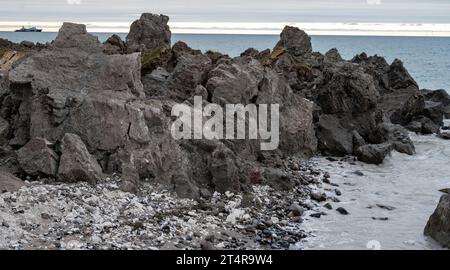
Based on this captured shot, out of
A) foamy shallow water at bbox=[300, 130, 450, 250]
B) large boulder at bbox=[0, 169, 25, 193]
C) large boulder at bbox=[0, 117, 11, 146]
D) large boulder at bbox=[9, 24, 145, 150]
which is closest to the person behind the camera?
large boulder at bbox=[0, 169, 25, 193]

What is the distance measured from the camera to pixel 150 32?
2469 inches

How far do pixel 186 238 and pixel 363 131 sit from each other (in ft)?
71.7

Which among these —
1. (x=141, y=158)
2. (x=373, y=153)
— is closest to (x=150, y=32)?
(x=373, y=153)

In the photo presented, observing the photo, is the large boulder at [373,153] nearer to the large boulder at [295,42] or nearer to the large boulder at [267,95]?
the large boulder at [267,95]

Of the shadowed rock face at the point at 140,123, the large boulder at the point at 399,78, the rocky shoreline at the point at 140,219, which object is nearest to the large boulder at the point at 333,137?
the shadowed rock face at the point at 140,123

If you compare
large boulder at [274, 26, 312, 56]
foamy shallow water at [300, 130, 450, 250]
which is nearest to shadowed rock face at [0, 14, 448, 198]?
foamy shallow water at [300, 130, 450, 250]

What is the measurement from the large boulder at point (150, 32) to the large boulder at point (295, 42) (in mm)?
14266

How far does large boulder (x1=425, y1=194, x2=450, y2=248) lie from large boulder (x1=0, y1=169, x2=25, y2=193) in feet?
45.7

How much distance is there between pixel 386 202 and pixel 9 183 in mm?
14964

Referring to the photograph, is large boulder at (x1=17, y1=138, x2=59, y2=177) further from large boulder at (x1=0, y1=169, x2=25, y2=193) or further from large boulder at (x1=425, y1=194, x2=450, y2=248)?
large boulder at (x1=425, y1=194, x2=450, y2=248)

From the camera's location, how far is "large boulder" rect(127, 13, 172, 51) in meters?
61.9

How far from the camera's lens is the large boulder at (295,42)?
221 feet

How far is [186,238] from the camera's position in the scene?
55.9ft

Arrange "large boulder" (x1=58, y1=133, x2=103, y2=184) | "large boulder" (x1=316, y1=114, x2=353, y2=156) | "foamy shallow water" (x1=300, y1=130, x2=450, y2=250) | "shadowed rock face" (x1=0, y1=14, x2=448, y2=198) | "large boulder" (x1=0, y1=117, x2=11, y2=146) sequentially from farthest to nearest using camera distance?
"large boulder" (x1=316, y1=114, x2=353, y2=156) → "large boulder" (x1=0, y1=117, x2=11, y2=146) → "shadowed rock face" (x1=0, y1=14, x2=448, y2=198) → "large boulder" (x1=58, y1=133, x2=103, y2=184) → "foamy shallow water" (x1=300, y1=130, x2=450, y2=250)
